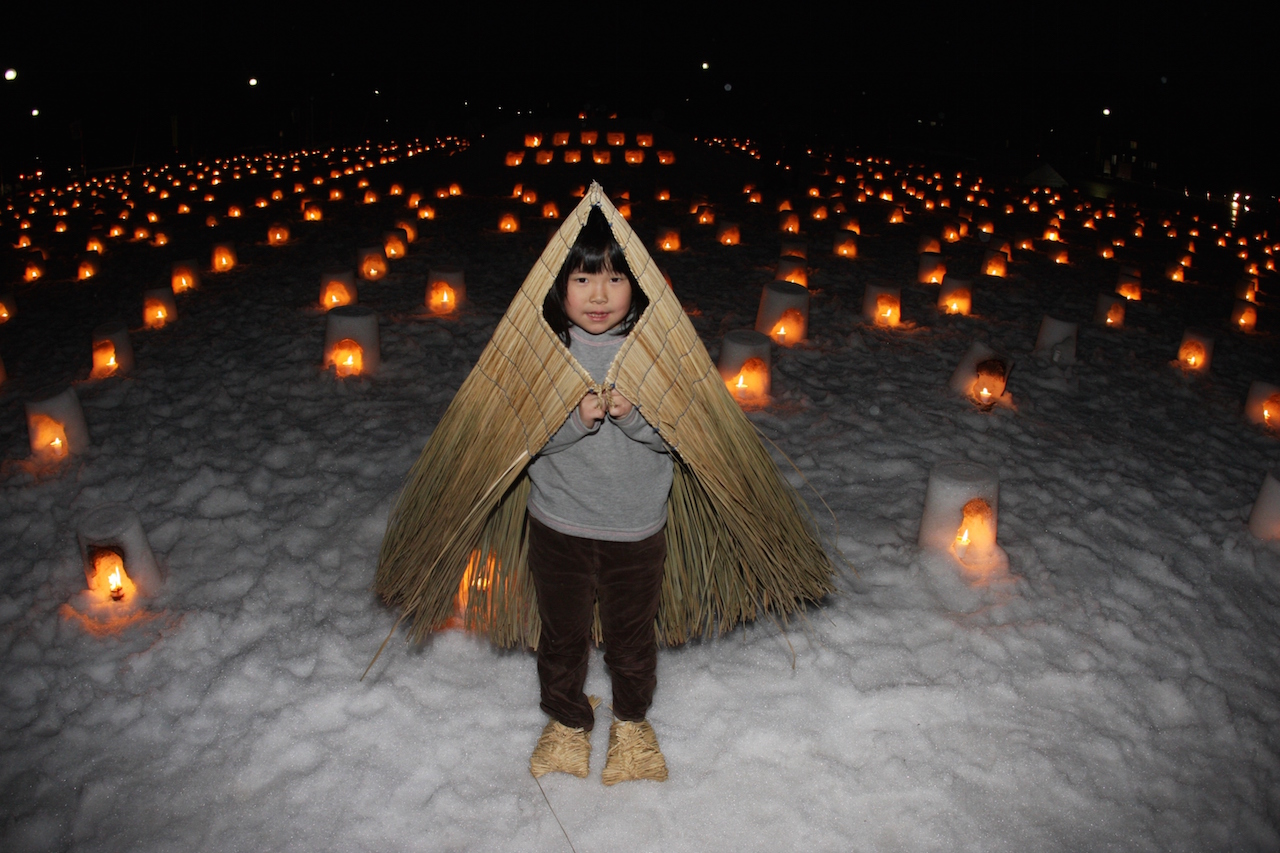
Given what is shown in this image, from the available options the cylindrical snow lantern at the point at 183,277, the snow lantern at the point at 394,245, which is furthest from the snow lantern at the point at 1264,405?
the cylindrical snow lantern at the point at 183,277

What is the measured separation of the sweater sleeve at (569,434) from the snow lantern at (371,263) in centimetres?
557

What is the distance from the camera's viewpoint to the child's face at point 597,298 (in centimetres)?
165

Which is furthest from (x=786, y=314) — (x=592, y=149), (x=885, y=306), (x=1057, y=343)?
(x=592, y=149)

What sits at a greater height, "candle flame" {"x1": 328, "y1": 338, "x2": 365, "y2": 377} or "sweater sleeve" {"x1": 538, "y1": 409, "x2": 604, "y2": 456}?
"sweater sleeve" {"x1": 538, "y1": 409, "x2": 604, "y2": 456}

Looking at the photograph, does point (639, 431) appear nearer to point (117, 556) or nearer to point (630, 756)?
point (630, 756)

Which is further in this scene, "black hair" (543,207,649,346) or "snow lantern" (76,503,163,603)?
"snow lantern" (76,503,163,603)

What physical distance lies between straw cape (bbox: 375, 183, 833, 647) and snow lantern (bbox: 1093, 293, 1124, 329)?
210 inches

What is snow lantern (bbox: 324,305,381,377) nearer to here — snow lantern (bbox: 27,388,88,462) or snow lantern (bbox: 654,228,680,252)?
snow lantern (bbox: 27,388,88,462)

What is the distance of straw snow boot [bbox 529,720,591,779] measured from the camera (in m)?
2.14

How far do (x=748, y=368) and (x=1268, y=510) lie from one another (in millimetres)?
2647

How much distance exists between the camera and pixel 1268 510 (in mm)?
3377

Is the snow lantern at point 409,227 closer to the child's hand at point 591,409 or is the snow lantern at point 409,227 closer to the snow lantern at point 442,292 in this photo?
the snow lantern at point 442,292

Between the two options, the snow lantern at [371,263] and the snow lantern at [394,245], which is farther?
the snow lantern at [394,245]

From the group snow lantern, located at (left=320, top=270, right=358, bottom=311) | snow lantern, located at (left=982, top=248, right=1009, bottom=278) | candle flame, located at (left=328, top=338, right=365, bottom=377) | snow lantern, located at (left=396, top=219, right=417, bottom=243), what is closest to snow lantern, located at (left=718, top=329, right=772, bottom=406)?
candle flame, located at (left=328, top=338, right=365, bottom=377)
